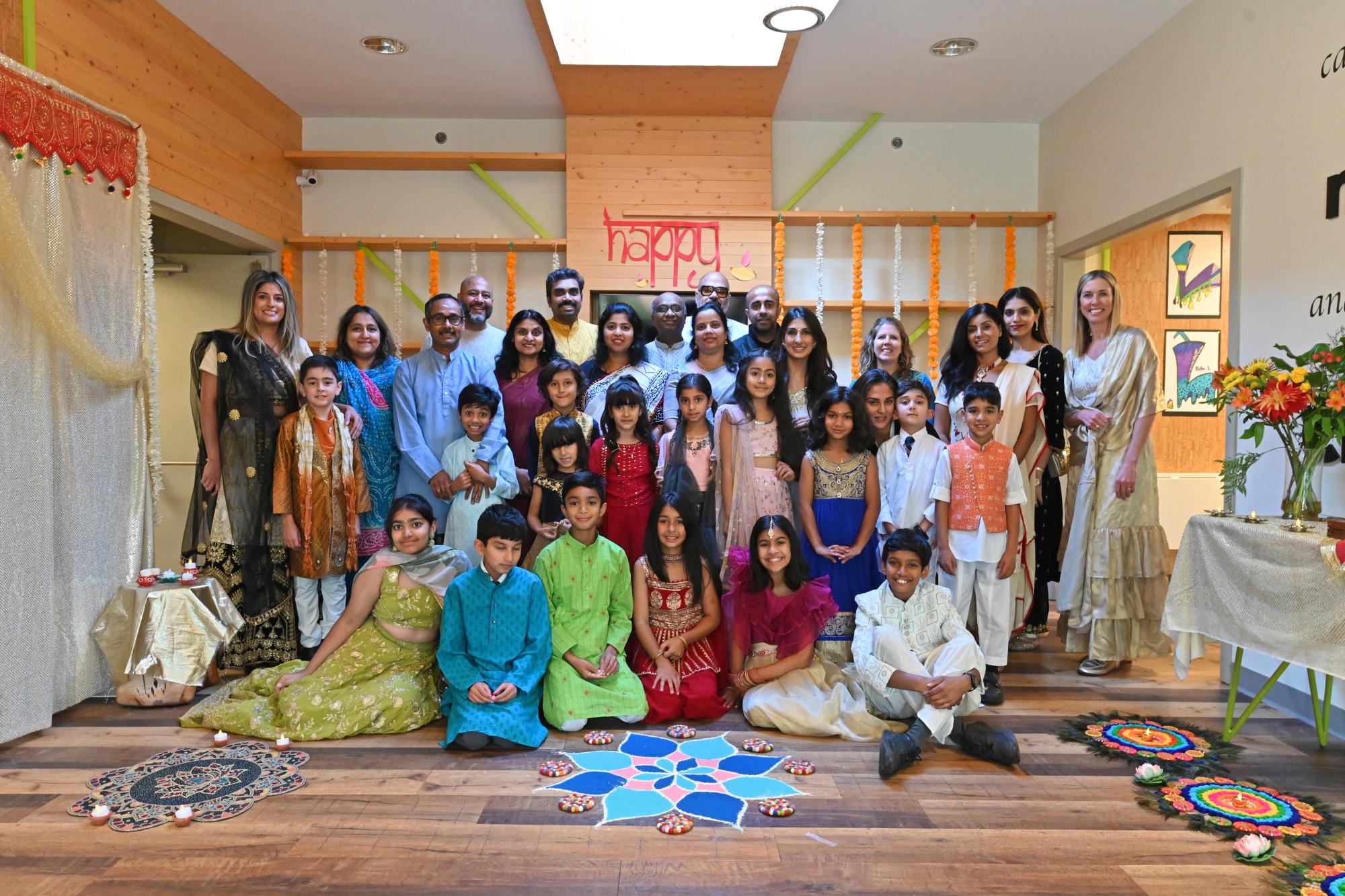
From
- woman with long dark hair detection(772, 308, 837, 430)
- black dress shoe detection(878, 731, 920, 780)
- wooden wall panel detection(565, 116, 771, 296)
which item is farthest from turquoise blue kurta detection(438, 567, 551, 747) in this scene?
wooden wall panel detection(565, 116, 771, 296)

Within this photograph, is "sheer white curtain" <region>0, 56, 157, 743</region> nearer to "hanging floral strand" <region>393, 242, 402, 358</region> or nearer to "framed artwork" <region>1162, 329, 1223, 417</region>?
"hanging floral strand" <region>393, 242, 402, 358</region>

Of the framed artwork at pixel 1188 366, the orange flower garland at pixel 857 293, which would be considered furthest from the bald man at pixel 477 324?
the framed artwork at pixel 1188 366

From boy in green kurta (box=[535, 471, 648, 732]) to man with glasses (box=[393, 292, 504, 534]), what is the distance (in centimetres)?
73

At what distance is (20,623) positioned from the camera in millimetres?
3092

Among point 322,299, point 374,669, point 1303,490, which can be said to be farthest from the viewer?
point 322,299

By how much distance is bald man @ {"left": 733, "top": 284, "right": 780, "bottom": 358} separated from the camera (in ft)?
13.4

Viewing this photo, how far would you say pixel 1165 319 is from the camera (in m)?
6.33

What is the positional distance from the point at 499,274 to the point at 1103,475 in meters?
4.09

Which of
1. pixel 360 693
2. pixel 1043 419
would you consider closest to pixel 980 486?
pixel 1043 419

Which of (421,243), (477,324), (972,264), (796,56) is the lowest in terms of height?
(477,324)

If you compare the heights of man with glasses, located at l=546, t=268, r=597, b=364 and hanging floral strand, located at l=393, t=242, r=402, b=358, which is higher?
hanging floral strand, located at l=393, t=242, r=402, b=358

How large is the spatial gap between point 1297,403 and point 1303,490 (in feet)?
1.07

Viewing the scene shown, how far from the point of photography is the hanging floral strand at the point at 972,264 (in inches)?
235

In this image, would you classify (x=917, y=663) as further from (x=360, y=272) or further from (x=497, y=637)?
(x=360, y=272)
